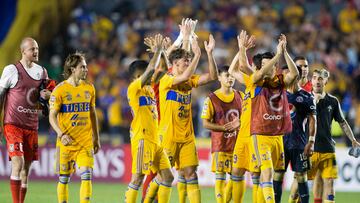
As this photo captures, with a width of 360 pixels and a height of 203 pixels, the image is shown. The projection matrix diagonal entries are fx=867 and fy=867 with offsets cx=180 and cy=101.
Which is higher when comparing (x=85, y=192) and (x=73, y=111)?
(x=73, y=111)

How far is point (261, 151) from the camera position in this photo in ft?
41.5

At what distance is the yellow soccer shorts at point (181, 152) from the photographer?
12.9 meters

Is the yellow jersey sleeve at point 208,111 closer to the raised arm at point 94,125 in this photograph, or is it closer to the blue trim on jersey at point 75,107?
the raised arm at point 94,125

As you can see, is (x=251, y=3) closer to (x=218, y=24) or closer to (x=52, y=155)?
(x=218, y=24)

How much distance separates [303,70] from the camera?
1401cm

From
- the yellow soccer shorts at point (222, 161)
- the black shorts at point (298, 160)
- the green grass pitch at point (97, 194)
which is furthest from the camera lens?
the green grass pitch at point (97, 194)

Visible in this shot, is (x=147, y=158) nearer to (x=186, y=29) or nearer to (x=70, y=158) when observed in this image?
(x=70, y=158)

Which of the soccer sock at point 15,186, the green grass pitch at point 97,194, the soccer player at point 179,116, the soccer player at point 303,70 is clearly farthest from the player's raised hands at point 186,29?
the green grass pitch at point 97,194

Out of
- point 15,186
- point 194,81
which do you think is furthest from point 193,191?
point 15,186

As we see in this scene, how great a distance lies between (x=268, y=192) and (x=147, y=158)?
180cm

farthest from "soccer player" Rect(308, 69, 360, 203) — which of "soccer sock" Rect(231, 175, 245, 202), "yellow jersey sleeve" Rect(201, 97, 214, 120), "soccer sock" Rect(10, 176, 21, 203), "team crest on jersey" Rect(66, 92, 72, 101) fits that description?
"soccer sock" Rect(10, 176, 21, 203)

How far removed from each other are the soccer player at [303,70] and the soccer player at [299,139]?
0.42 m

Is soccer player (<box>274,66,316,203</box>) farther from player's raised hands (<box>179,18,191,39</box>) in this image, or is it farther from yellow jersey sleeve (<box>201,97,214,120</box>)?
player's raised hands (<box>179,18,191,39</box>)

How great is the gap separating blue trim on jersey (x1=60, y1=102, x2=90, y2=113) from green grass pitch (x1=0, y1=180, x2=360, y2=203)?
3743 mm
